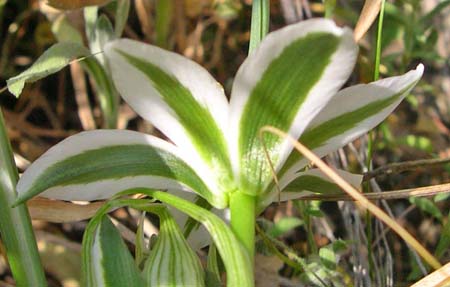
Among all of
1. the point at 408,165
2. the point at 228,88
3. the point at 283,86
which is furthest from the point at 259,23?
the point at 228,88

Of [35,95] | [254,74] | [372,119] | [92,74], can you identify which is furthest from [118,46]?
[35,95]

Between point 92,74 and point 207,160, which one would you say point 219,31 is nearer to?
point 92,74

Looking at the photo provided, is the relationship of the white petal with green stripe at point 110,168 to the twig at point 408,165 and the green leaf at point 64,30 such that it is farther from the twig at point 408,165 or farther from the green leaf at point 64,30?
the green leaf at point 64,30

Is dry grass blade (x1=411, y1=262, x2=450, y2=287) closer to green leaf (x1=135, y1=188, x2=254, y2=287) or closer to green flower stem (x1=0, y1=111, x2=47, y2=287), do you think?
green leaf (x1=135, y1=188, x2=254, y2=287)

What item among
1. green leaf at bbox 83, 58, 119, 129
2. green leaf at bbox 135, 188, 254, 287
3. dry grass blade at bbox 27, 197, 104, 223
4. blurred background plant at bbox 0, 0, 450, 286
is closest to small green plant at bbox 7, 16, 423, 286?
green leaf at bbox 135, 188, 254, 287

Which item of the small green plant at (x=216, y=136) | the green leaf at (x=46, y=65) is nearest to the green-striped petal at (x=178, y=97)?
the small green plant at (x=216, y=136)

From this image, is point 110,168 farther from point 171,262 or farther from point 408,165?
point 408,165

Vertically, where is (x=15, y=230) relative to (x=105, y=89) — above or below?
below
